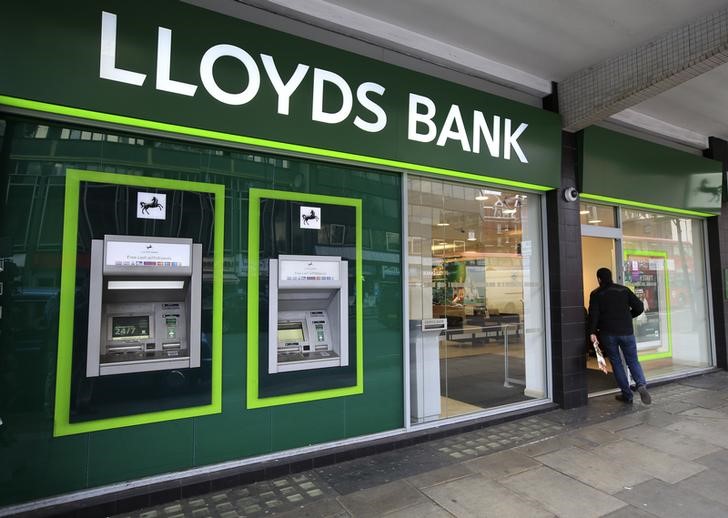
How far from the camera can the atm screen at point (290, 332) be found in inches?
140

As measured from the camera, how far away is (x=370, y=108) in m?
3.79

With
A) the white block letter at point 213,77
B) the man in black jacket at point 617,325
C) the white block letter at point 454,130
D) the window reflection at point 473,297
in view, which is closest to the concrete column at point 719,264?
the man in black jacket at point 617,325

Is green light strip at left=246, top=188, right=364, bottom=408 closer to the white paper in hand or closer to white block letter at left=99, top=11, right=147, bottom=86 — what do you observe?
white block letter at left=99, top=11, right=147, bottom=86

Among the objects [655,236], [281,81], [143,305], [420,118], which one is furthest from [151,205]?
[655,236]

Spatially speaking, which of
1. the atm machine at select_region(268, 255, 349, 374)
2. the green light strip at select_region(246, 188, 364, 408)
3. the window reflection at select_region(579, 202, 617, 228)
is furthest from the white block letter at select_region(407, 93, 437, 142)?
the window reflection at select_region(579, 202, 617, 228)

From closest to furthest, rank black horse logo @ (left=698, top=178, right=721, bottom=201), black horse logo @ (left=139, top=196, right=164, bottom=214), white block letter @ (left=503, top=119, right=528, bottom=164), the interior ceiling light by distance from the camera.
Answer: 1. black horse logo @ (left=139, top=196, right=164, bottom=214)
2. white block letter @ (left=503, top=119, right=528, bottom=164)
3. the interior ceiling light
4. black horse logo @ (left=698, top=178, right=721, bottom=201)

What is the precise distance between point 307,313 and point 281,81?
1901mm

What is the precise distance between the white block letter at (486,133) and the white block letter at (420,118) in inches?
21.1

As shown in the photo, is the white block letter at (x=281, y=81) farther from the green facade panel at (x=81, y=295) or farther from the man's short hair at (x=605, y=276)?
the man's short hair at (x=605, y=276)

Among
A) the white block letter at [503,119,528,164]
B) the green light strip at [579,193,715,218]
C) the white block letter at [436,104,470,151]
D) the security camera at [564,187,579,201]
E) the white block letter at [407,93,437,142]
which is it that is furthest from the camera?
the green light strip at [579,193,715,218]

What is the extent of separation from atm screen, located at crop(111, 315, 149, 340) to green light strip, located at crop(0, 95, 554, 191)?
1.34 metres

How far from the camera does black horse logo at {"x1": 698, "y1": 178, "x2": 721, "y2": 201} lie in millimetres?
6914

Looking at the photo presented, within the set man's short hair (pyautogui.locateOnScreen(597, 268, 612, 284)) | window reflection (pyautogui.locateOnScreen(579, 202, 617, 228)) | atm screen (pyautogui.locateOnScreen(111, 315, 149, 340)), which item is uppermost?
window reflection (pyautogui.locateOnScreen(579, 202, 617, 228))

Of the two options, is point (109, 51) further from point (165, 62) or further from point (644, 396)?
point (644, 396)
